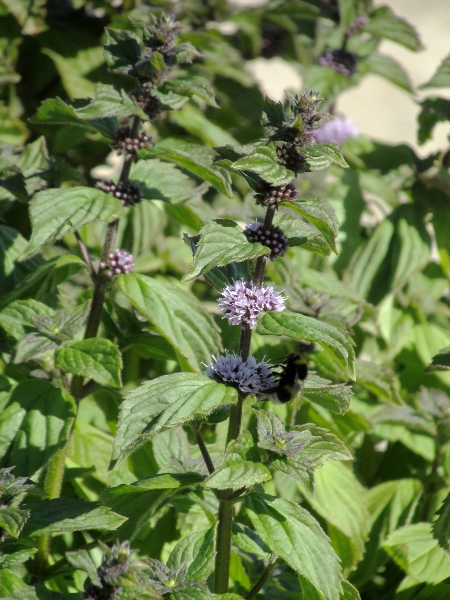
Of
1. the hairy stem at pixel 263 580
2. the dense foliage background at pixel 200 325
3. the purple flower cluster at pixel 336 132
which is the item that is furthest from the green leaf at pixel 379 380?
the purple flower cluster at pixel 336 132

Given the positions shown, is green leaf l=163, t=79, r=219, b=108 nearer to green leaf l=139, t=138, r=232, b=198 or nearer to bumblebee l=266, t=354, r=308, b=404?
green leaf l=139, t=138, r=232, b=198

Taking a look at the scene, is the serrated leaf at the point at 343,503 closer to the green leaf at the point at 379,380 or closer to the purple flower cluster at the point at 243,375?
the green leaf at the point at 379,380

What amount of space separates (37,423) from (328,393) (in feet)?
2.45

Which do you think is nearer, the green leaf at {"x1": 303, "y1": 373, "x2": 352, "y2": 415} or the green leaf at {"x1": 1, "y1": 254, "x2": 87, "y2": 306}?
the green leaf at {"x1": 303, "y1": 373, "x2": 352, "y2": 415}

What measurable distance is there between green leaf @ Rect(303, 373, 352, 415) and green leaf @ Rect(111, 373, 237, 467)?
19 centimetres

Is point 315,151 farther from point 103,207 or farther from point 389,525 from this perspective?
point 389,525

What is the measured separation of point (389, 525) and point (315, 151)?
5.24 feet

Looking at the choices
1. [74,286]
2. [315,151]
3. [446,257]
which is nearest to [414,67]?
[446,257]

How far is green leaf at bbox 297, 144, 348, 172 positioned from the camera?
4.76 ft

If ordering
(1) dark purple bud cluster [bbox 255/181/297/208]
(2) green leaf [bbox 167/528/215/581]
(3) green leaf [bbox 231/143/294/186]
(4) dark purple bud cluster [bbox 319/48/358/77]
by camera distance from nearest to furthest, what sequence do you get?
(3) green leaf [bbox 231/143/294/186] < (1) dark purple bud cluster [bbox 255/181/297/208] < (2) green leaf [bbox 167/528/215/581] < (4) dark purple bud cluster [bbox 319/48/358/77]

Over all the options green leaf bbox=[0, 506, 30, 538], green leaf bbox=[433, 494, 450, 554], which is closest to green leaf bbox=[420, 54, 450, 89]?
green leaf bbox=[433, 494, 450, 554]

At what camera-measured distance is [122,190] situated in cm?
196

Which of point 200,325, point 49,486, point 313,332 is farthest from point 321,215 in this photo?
point 49,486

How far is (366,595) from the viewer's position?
2.62 meters
